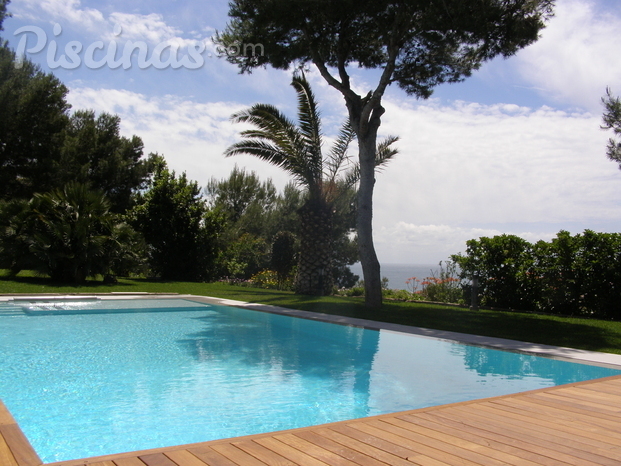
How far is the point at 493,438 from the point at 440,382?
2.96 m

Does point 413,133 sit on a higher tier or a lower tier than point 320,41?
lower

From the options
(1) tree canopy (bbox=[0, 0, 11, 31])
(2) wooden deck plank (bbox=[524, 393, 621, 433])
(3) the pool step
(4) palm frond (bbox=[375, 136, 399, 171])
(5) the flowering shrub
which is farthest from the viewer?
(1) tree canopy (bbox=[0, 0, 11, 31])

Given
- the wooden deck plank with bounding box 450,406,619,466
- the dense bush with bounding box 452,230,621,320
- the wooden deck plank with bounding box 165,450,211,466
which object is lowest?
the wooden deck plank with bounding box 165,450,211,466

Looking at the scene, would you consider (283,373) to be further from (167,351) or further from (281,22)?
(281,22)

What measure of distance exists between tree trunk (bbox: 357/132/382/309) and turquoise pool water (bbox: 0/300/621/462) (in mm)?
2973

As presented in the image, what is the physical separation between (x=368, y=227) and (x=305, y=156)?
157 inches

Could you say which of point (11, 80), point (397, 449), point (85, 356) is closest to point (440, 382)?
point (397, 449)

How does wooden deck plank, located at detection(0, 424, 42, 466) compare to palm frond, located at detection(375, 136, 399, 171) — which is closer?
wooden deck plank, located at detection(0, 424, 42, 466)

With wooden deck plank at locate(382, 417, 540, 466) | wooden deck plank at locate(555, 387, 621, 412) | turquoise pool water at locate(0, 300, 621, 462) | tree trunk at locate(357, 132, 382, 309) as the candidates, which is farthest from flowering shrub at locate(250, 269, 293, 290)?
wooden deck plank at locate(382, 417, 540, 466)

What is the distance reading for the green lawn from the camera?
8633 mm

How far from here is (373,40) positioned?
14.2 metres

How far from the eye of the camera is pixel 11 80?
72.2 ft

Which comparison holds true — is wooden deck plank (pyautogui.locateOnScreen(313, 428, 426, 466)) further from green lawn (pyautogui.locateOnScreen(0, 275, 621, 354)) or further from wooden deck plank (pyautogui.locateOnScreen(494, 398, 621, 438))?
green lawn (pyautogui.locateOnScreen(0, 275, 621, 354))

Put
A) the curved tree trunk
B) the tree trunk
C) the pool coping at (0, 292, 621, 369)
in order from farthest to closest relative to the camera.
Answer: the curved tree trunk, the tree trunk, the pool coping at (0, 292, 621, 369)
